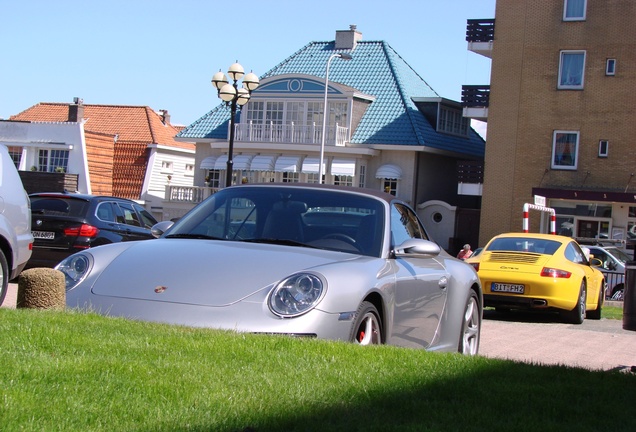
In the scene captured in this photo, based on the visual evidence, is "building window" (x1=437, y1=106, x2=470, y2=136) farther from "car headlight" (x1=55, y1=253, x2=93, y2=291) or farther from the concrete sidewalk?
"car headlight" (x1=55, y1=253, x2=93, y2=291)

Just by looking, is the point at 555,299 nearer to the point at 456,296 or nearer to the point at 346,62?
the point at 456,296

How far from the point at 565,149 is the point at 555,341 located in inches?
1202

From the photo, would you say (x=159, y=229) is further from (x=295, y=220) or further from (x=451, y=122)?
(x=451, y=122)

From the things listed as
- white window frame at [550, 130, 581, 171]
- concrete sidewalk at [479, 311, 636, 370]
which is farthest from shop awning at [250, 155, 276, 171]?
concrete sidewalk at [479, 311, 636, 370]

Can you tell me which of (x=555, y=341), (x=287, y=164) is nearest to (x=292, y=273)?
(x=555, y=341)

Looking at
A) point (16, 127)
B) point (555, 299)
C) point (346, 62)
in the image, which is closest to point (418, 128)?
point (346, 62)

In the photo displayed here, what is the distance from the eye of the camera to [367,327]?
720cm

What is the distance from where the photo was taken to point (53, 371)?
495 cm

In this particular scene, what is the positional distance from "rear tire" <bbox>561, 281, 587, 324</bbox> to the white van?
9197 mm

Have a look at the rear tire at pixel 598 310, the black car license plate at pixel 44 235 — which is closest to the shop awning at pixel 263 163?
the black car license plate at pixel 44 235

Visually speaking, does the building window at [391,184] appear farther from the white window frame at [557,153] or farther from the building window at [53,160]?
the building window at [53,160]

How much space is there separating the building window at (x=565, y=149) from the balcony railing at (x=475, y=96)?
14.1 ft

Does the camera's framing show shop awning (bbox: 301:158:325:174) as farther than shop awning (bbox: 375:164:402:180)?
Yes

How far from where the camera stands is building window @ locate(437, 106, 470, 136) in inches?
2062
